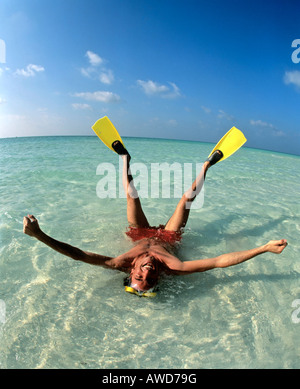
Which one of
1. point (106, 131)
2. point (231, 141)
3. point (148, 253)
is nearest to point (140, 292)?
point (148, 253)

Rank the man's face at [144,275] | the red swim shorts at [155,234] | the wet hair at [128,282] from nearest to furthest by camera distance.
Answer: the man's face at [144,275], the wet hair at [128,282], the red swim shorts at [155,234]

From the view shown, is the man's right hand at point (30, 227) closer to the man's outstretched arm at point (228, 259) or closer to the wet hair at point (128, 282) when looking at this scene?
the wet hair at point (128, 282)

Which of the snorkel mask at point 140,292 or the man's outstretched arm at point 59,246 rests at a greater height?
the man's outstretched arm at point 59,246

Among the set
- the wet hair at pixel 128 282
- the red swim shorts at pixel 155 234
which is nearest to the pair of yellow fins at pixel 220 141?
the red swim shorts at pixel 155 234

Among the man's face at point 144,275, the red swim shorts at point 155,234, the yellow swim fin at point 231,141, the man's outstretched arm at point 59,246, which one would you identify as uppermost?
the yellow swim fin at point 231,141

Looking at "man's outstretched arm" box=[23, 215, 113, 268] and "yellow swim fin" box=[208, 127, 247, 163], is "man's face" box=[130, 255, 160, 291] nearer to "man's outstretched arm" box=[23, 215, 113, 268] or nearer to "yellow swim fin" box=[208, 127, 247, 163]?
"man's outstretched arm" box=[23, 215, 113, 268]

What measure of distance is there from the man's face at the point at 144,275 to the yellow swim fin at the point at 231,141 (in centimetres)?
317

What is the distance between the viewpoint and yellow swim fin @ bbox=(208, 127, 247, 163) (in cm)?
532

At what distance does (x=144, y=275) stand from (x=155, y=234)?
1282 mm

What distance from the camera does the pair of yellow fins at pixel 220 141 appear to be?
5305mm

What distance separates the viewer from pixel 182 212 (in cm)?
425

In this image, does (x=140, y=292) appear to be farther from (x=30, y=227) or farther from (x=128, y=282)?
(x=30, y=227)
